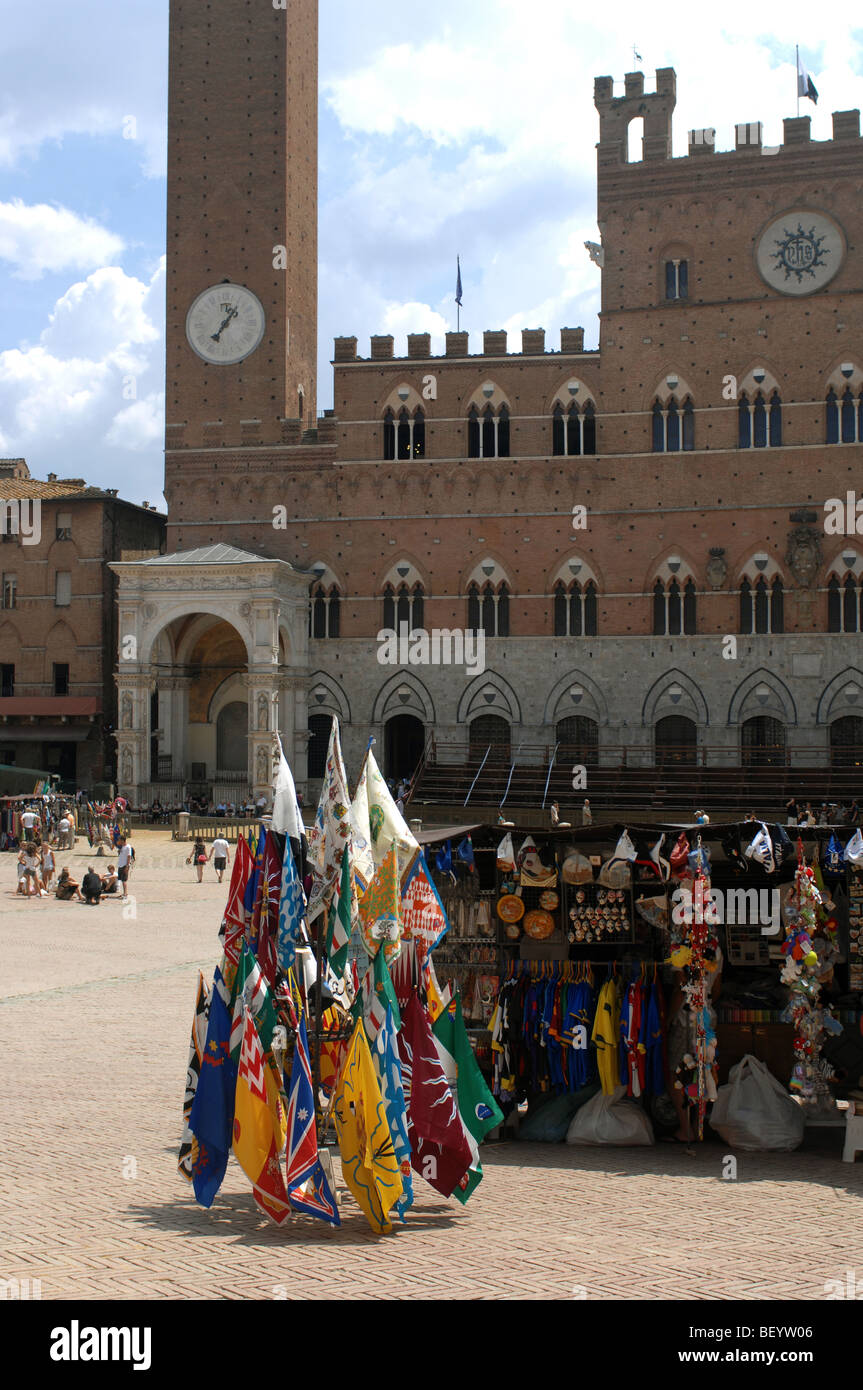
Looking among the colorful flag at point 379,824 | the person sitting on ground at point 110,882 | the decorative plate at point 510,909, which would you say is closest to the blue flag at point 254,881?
the colorful flag at point 379,824

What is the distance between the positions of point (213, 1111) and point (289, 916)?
131 centimetres

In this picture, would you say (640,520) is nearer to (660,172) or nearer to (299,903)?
(660,172)

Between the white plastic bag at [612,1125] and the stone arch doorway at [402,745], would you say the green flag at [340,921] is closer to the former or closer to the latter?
the white plastic bag at [612,1125]

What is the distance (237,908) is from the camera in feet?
29.8

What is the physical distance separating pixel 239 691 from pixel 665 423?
1595cm

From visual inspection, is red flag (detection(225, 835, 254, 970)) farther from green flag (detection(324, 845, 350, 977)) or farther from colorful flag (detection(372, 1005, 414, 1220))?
colorful flag (detection(372, 1005, 414, 1220))

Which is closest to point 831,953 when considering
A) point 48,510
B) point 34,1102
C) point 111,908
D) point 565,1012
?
point 565,1012

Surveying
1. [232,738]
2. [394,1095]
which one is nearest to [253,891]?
[394,1095]

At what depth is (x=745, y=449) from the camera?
130 feet

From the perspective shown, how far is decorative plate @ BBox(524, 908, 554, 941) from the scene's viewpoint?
11.0 meters

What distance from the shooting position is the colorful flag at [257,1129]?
816 centimetres

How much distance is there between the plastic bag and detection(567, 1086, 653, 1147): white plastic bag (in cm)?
11
